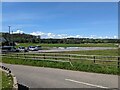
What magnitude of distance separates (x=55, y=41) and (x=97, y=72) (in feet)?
A: 580

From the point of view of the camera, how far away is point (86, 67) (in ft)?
80.3

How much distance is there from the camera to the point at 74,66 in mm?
26172

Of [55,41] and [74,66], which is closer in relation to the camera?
[74,66]

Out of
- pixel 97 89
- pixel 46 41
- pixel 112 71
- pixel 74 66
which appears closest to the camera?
pixel 97 89

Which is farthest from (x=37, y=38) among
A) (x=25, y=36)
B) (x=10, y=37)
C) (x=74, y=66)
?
(x=74, y=66)

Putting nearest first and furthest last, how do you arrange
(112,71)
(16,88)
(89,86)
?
(16,88), (89,86), (112,71)

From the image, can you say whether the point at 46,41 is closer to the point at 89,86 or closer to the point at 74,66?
the point at 74,66

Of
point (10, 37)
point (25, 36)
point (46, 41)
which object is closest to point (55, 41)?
point (46, 41)

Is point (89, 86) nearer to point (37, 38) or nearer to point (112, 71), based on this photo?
point (112, 71)

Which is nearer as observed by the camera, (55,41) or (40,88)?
(40,88)

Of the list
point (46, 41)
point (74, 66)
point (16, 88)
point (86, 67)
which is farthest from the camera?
point (46, 41)

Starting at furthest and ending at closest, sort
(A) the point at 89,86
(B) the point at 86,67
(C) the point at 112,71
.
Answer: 1. (B) the point at 86,67
2. (C) the point at 112,71
3. (A) the point at 89,86

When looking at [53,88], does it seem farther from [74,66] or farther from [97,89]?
[74,66]

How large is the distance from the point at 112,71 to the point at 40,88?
28.4 feet
